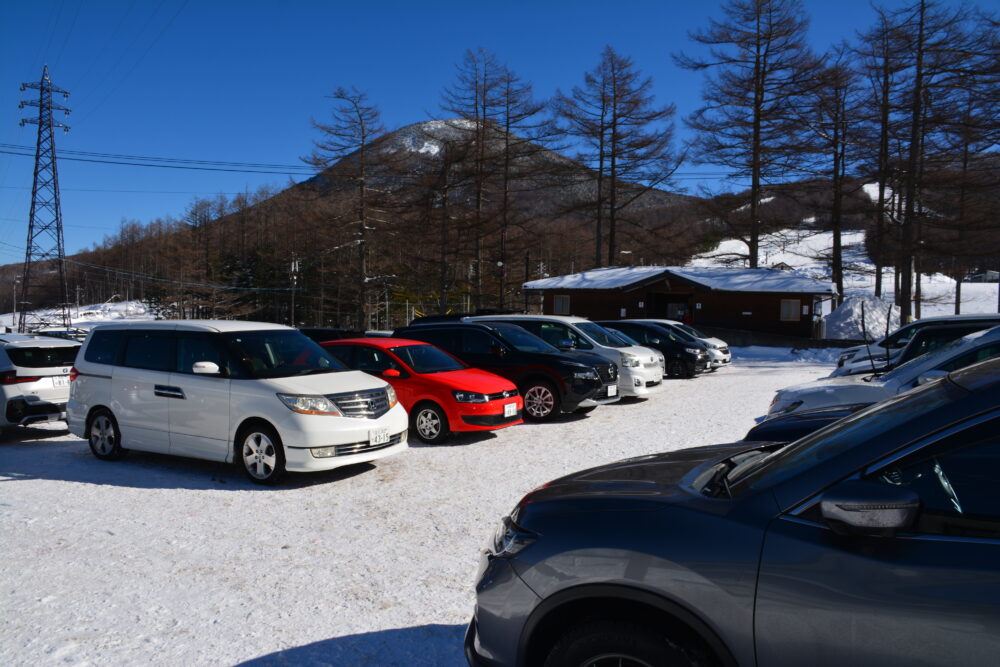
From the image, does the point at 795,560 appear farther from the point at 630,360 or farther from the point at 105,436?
the point at 630,360

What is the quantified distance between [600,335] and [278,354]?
9035mm

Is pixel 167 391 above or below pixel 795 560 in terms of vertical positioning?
below

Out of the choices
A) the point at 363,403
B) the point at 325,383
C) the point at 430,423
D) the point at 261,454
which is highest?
the point at 325,383

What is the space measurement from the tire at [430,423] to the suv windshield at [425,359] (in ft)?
2.00

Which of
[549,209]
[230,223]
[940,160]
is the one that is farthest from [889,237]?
[230,223]

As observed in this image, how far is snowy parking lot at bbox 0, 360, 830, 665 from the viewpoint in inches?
148

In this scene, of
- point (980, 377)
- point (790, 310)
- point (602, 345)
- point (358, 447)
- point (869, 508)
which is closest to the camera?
point (869, 508)

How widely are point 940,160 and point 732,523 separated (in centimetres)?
3937

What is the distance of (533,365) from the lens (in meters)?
11.4

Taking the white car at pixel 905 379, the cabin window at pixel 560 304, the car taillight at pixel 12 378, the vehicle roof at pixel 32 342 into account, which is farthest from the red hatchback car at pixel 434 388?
the cabin window at pixel 560 304

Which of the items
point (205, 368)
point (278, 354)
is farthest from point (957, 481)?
point (278, 354)

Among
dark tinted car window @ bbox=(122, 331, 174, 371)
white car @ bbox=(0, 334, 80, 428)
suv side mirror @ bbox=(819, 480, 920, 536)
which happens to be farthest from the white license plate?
white car @ bbox=(0, 334, 80, 428)

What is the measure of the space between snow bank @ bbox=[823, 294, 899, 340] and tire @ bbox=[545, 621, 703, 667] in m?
38.2

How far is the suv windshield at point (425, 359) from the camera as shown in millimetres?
9852
